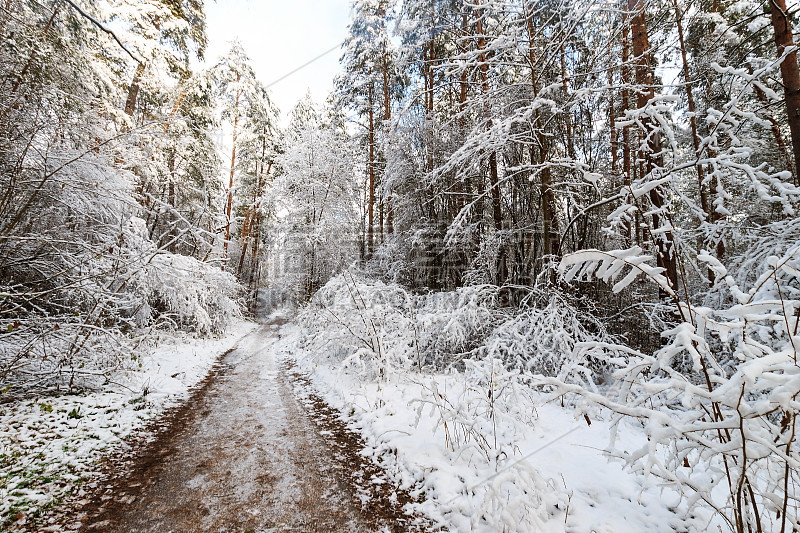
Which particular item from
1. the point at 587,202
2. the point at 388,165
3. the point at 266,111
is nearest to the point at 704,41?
the point at 587,202

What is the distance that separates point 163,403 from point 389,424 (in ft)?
12.3

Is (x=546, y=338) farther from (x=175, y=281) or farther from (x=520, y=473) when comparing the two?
(x=175, y=281)

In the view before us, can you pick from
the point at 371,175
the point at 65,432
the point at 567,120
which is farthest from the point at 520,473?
the point at 371,175

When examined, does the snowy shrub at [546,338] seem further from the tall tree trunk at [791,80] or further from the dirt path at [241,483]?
the tall tree trunk at [791,80]

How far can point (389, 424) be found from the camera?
4258 mm

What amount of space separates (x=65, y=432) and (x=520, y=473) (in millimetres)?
5010

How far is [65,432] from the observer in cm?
387

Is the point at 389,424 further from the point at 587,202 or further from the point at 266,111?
the point at 266,111

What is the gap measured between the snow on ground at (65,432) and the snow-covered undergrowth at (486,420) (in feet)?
8.99

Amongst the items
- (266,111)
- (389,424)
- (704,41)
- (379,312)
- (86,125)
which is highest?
(266,111)

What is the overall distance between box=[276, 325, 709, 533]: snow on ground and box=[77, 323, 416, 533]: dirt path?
38cm

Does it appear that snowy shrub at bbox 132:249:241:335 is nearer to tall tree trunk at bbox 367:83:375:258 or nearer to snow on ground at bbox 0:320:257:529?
snow on ground at bbox 0:320:257:529

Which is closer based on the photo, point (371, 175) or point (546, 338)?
point (546, 338)

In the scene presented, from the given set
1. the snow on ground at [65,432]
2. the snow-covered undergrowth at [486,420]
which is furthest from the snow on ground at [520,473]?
the snow on ground at [65,432]
